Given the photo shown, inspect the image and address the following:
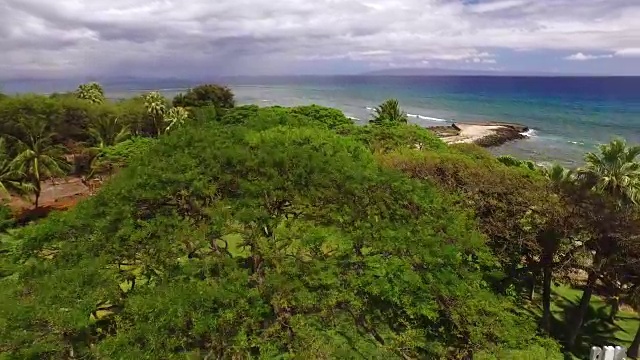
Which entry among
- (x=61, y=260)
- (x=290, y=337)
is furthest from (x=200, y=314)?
(x=61, y=260)

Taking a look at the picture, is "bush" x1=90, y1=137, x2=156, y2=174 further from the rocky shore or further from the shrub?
the rocky shore

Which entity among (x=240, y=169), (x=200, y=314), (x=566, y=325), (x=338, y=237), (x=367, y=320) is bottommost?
(x=566, y=325)

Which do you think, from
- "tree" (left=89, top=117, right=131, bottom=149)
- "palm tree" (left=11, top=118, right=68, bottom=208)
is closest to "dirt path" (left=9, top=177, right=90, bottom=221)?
"palm tree" (left=11, top=118, right=68, bottom=208)

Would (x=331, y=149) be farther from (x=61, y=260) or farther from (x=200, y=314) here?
A: (x=61, y=260)

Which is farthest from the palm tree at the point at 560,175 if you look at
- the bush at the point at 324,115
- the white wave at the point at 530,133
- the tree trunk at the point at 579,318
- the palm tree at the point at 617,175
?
the white wave at the point at 530,133

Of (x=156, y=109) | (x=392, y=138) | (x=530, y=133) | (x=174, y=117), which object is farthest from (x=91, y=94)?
(x=530, y=133)

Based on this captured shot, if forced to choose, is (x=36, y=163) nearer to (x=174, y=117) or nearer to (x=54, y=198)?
(x=54, y=198)
